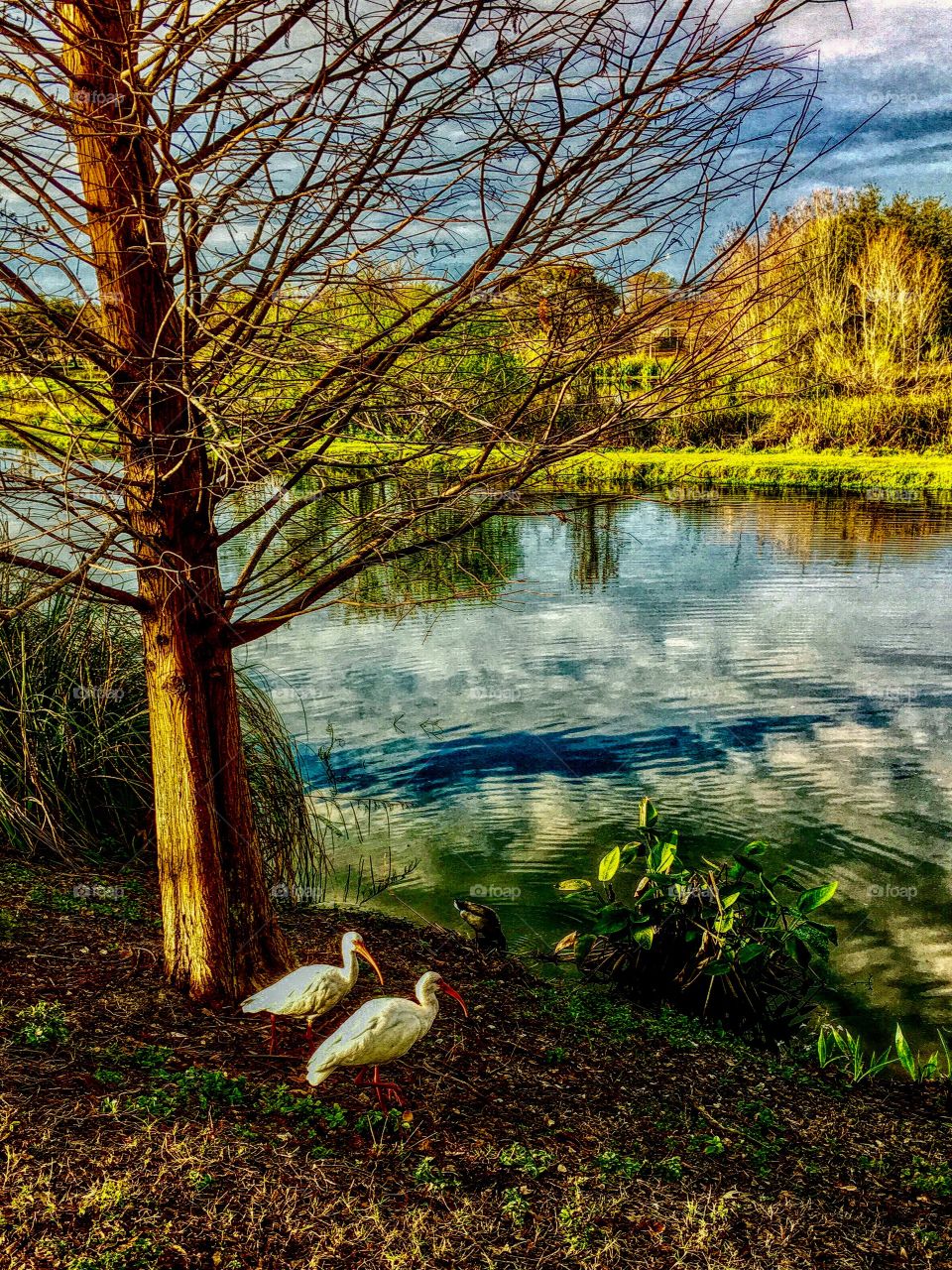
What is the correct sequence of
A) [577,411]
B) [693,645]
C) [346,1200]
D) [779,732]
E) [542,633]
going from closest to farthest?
[346,1200]
[577,411]
[779,732]
[693,645]
[542,633]

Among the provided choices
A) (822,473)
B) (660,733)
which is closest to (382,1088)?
(660,733)

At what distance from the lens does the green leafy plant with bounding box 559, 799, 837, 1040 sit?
559 cm

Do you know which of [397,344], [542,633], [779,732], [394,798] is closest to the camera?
[397,344]

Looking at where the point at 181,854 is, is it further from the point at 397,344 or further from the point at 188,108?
the point at 188,108

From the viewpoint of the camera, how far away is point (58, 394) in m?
3.69

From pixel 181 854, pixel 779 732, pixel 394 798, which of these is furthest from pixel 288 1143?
pixel 779 732

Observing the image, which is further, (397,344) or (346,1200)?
(397,344)

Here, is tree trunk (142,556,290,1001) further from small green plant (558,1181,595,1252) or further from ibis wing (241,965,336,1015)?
small green plant (558,1181,595,1252)

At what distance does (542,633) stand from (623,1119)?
34.4 ft

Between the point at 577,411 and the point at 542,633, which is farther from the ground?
the point at 577,411
